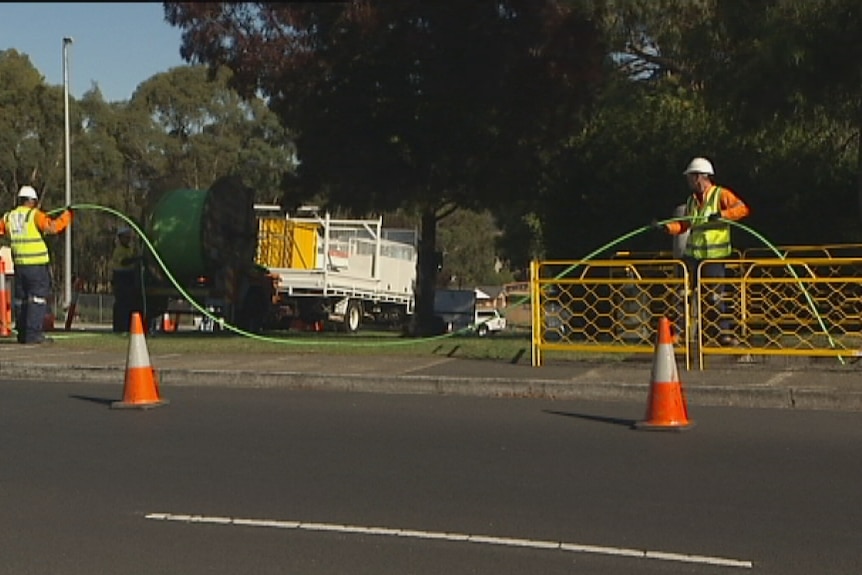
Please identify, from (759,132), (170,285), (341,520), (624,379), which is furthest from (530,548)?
(170,285)

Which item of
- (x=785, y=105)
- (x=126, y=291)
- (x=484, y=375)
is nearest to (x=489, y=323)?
(x=126, y=291)

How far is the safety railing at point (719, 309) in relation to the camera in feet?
40.3

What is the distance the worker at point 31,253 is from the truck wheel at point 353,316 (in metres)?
17.3

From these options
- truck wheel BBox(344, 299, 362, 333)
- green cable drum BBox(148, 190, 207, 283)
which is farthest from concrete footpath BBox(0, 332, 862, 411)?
truck wheel BBox(344, 299, 362, 333)

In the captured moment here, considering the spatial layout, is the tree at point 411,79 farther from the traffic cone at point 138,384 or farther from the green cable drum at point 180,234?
the traffic cone at point 138,384

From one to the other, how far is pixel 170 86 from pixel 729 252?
43.6 metres

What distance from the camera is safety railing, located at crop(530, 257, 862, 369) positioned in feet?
40.3

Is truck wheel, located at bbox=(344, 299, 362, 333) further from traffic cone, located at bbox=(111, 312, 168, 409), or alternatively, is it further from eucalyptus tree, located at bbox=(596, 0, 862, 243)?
traffic cone, located at bbox=(111, 312, 168, 409)

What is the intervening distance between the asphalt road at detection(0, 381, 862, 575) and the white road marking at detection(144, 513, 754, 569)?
0.02 meters

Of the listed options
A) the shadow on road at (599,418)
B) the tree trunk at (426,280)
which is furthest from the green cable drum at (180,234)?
the shadow on road at (599,418)

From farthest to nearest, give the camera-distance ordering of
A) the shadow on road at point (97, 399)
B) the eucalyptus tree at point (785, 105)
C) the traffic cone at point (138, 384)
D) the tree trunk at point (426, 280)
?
the tree trunk at point (426, 280) < the eucalyptus tree at point (785, 105) < the shadow on road at point (97, 399) < the traffic cone at point (138, 384)

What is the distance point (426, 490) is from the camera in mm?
7750

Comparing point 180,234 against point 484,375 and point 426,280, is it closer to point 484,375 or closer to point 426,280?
point 426,280

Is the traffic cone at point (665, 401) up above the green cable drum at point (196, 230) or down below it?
below
